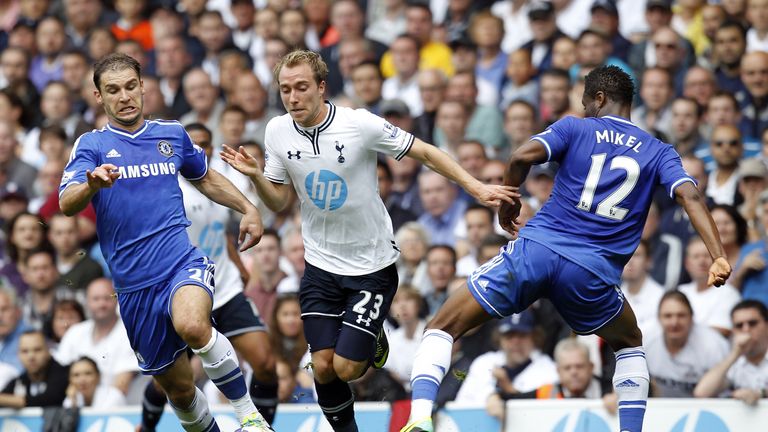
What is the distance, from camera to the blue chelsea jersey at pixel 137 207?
9984mm

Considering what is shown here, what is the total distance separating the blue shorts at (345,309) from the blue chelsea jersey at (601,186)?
55.1 inches

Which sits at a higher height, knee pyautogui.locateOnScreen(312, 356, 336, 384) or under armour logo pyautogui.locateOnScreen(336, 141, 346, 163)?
under armour logo pyautogui.locateOnScreen(336, 141, 346, 163)

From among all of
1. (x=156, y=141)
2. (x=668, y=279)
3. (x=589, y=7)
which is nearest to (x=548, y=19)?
(x=589, y=7)

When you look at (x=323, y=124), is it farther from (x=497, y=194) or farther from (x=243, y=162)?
(x=497, y=194)

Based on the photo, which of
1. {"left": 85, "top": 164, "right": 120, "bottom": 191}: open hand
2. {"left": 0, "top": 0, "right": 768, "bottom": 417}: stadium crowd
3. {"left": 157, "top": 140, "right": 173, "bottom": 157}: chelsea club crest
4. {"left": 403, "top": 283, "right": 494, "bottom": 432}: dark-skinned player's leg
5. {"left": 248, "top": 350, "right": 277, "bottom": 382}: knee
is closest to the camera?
{"left": 85, "top": 164, "right": 120, "bottom": 191}: open hand

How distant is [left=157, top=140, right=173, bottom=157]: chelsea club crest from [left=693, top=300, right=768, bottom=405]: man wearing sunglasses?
17.7 ft

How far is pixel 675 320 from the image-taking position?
1273 cm

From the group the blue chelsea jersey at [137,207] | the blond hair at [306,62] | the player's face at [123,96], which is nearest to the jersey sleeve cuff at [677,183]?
the blond hair at [306,62]

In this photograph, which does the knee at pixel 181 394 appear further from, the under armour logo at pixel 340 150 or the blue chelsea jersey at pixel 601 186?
the blue chelsea jersey at pixel 601 186

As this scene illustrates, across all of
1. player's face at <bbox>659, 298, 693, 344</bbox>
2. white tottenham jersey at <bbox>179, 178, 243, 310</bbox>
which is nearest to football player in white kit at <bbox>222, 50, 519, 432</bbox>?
white tottenham jersey at <bbox>179, 178, 243, 310</bbox>

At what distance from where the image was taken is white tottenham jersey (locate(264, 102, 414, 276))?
10.4 metres

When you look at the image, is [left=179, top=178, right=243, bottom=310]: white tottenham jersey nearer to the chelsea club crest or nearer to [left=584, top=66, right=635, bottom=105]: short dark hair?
the chelsea club crest

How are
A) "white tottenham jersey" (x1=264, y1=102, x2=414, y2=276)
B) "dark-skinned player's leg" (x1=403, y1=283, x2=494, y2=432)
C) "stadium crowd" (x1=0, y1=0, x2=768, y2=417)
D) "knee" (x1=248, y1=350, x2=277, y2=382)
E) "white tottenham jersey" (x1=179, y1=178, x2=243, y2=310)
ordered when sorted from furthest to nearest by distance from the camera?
"stadium crowd" (x1=0, y1=0, x2=768, y2=417) → "white tottenham jersey" (x1=179, y1=178, x2=243, y2=310) → "knee" (x1=248, y1=350, x2=277, y2=382) → "white tottenham jersey" (x1=264, y1=102, x2=414, y2=276) → "dark-skinned player's leg" (x1=403, y1=283, x2=494, y2=432)

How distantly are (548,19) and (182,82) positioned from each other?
16.4 ft
